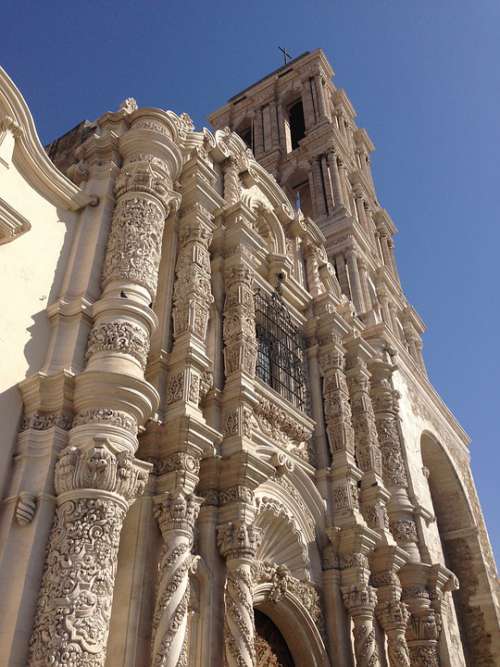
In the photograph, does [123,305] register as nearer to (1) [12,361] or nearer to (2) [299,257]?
(1) [12,361]

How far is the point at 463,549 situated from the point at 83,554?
14920 mm

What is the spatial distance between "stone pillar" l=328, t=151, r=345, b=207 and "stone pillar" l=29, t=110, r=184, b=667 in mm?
12457

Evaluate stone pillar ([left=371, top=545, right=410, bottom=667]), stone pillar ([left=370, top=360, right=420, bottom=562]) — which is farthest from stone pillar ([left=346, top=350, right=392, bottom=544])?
stone pillar ([left=370, top=360, right=420, bottom=562])

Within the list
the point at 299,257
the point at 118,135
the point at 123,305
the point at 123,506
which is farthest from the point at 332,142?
the point at 123,506

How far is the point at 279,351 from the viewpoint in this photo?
1198 centimetres

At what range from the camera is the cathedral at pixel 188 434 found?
6098 millimetres

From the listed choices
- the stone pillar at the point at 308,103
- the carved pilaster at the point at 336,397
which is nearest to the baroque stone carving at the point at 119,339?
the carved pilaster at the point at 336,397

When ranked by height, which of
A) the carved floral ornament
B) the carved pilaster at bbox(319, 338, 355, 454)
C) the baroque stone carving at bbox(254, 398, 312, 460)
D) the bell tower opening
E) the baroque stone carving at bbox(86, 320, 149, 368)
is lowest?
the carved floral ornament

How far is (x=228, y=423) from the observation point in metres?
8.85

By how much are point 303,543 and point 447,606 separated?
541 cm

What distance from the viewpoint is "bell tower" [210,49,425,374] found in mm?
19406

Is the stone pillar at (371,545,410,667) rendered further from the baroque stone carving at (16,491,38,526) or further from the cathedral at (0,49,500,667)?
the baroque stone carving at (16,491,38,526)

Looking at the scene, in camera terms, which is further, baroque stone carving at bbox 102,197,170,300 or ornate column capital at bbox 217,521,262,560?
baroque stone carving at bbox 102,197,170,300

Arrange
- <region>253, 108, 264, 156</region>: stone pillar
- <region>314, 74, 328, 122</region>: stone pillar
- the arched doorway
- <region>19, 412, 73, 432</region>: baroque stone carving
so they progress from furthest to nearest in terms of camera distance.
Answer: <region>253, 108, 264, 156</region>: stone pillar
<region>314, 74, 328, 122</region>: stone pillar
the arched doorway
<region>19, 412, 73, 432</region>: baroque stone carving
